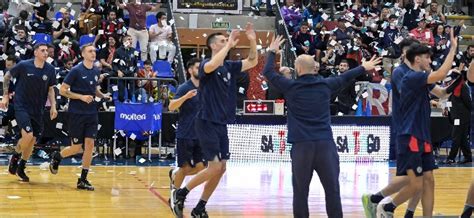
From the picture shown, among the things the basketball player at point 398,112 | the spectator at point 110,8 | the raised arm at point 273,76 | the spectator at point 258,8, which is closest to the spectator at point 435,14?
the spectator at point 258,8

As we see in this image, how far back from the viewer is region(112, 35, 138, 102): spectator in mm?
19750

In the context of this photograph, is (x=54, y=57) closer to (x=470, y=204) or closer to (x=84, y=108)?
(x=84, y=108)

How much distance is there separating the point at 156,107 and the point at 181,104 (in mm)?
6387

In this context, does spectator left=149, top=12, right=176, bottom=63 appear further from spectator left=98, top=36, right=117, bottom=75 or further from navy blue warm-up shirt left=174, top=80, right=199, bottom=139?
navy blue warm-up shirt left=174, top=80, right=199, bottom=139

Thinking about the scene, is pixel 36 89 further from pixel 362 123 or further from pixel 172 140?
pixel 362 123

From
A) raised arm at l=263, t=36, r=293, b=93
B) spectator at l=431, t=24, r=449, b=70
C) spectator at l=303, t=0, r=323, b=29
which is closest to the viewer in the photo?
raised arm at l=263, t=36, r=293, b=93

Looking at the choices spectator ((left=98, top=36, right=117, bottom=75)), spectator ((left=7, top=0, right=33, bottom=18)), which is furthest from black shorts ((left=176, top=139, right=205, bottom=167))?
spectator ((left=7, top=0, right=33, bottom=18))

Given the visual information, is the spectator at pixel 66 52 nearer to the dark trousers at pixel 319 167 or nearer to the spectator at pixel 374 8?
the spectator at pixel 374 8

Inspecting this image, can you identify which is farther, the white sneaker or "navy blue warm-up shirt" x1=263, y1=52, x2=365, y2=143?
the white sneaker

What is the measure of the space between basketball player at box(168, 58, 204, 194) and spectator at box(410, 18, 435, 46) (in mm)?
13555

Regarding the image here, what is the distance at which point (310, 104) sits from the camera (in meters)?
9.18

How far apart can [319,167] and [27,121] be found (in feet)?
21.1

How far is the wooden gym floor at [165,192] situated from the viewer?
11.6 metres

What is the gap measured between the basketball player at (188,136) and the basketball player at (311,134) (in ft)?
8.30
